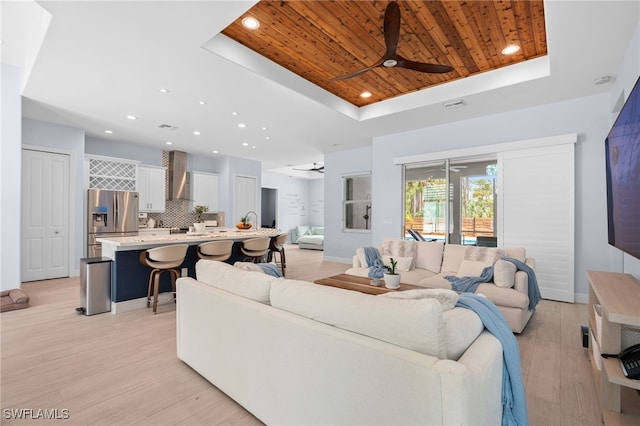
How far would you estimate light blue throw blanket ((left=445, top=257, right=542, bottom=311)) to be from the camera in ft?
10.5

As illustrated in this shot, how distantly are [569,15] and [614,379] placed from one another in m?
2.73

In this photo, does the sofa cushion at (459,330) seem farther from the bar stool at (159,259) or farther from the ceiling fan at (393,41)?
the bar stool at (159,259)

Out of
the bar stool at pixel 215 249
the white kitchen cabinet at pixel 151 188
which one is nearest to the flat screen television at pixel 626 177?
the bar stool at pixel 215 249

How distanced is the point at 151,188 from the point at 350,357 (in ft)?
24.2

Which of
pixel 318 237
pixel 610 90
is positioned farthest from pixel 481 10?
pixel 318 237

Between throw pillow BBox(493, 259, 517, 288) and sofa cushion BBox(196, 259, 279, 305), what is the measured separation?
8.32 feet

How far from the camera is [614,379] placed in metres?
1.55

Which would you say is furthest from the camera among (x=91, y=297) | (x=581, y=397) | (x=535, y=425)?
(x=91, y=297)

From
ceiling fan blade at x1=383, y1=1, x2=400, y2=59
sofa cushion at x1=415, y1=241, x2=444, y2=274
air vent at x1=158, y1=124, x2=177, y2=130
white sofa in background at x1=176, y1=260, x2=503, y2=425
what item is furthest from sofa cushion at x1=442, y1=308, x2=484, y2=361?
air vent at x1=158, y1=124, x2=177, y2=130

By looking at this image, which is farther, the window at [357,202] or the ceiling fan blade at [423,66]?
the window at [357,202]

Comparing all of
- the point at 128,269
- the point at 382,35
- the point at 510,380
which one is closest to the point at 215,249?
the point at 128,269

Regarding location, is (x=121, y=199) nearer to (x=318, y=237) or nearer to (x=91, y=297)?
(x=91, y=297)

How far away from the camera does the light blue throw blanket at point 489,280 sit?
3203 mm

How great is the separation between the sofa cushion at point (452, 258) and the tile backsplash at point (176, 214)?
6.28 m
